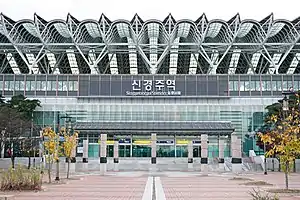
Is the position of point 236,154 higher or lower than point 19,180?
higher

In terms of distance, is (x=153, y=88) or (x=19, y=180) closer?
(x=19, y=180)

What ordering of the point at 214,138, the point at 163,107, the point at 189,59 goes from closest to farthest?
the point at 214,138 → the point at 163,107 → the point at 189,59

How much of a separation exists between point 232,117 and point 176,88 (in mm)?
11878

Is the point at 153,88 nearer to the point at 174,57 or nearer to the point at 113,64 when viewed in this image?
the point at 174,57

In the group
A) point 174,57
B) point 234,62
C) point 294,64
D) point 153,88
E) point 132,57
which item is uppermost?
point 174,57

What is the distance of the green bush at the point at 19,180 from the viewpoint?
21.7 m

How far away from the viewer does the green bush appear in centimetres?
2166

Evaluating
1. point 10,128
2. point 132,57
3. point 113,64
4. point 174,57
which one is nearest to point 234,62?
point 174,57

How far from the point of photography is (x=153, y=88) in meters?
81.1

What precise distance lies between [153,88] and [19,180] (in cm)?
5988

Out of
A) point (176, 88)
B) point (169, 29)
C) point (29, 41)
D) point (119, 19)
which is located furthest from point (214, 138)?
point (29, 41)

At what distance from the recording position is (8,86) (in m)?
82.6

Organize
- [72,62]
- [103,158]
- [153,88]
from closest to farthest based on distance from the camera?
1. [103,158]
2. [153,88]
3. [72,62]

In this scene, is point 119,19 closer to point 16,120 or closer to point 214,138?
point 214,138
